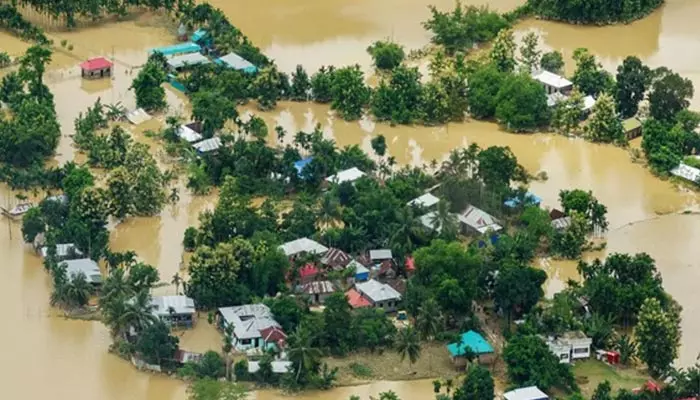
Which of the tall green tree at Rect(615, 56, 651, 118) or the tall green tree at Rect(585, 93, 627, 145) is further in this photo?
the tall green tree at Rect(615, 56, 651, 118)

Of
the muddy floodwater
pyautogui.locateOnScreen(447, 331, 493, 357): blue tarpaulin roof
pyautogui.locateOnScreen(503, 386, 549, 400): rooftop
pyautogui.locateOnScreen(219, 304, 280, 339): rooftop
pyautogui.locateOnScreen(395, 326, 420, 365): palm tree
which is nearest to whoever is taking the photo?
pyautogui.locateOnScreen(503, 386, 549, 400): rooftop

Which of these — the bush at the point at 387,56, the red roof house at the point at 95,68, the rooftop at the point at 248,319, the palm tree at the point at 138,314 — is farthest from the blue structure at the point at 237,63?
the palm tree at the point at 138,314

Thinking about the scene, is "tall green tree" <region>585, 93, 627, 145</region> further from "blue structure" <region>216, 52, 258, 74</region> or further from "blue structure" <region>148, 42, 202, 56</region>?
"blue structure" <region>148, 42, 202, 56</region>

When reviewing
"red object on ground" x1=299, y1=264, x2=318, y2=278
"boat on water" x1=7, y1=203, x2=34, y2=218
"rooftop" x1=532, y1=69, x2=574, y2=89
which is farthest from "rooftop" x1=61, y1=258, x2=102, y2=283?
"rooftop" x1=532, y1=69, x2=574, y2=89

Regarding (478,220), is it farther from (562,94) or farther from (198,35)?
(198,35)

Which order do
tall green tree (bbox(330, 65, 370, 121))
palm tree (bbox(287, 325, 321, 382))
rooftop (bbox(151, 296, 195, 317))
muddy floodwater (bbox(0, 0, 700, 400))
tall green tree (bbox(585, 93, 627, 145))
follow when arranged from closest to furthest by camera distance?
1. palm tree (bbox(287, 325, 321, 382))
2. muddy floodwater (bbox(0, 0, 700, 400))
3. rooftop (bbox(151, 296, 195, 317))
4. tall green tree (bbox(585, 93, 627, 145))
5. tall green tree (bbox(330, 65, 370, 121))

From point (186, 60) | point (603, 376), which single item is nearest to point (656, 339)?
point (603, 376)
